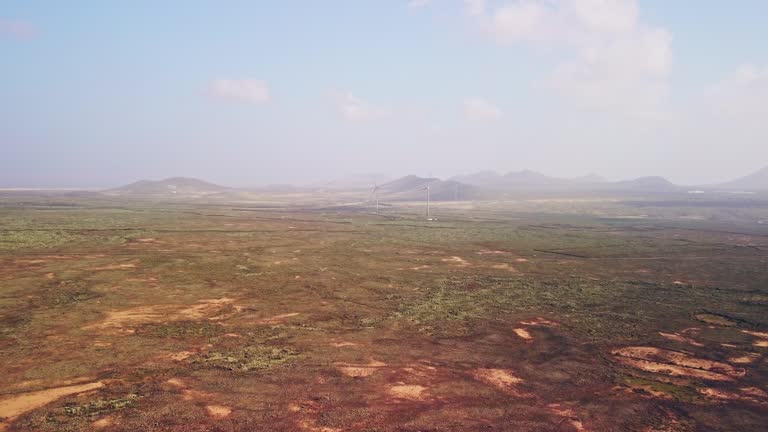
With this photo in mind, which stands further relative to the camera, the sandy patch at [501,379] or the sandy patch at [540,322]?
the sandy patch at [540,322]

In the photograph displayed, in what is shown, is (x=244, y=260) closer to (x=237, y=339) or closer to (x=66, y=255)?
(x=66, y=255)

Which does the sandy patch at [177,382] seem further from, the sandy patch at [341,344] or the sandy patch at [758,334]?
the sandy patch at [758,334]

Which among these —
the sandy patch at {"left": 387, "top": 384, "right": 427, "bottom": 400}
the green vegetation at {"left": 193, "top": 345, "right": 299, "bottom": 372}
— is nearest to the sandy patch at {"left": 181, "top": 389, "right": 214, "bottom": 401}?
the green vegetation at {"left": 193, "top": 345, "right": 299, "bottom": 372}

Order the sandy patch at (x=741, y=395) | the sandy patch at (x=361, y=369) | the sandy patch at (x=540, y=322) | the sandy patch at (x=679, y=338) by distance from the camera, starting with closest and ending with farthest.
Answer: the sandy patch at (x=741, y=395) < the sandy patch at (x=361, y=369) < the sandy patch at (x=679, y=338) < the sandy patch at (x=540, y=322)

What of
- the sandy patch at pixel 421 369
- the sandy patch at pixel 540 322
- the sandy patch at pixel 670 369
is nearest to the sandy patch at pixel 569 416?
the sandy patch at pixel 421 369

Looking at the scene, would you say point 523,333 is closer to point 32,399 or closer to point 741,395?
point 741,395
